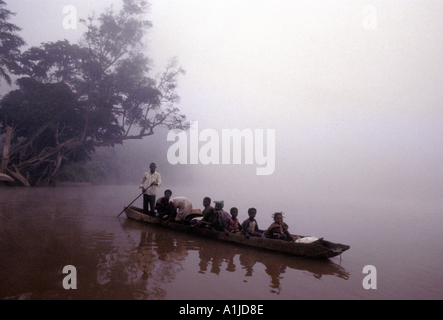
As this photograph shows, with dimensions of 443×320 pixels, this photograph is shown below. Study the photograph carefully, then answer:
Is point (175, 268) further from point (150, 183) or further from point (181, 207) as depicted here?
point (150, 183)

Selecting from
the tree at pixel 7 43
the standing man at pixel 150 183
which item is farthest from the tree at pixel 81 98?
the standing man at pixel 150 183

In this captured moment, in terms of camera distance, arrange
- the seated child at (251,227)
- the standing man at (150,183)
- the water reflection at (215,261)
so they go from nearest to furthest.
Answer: the water reflection at (215,261) < the seated child at (251,227) < the standing man at (150,183)

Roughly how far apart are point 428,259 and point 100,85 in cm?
2724

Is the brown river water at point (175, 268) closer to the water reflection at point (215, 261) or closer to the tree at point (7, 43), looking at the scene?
the water reflection at point (215, 261)

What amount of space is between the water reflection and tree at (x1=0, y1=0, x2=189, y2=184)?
767 inches

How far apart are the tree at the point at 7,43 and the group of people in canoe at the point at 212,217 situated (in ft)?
63.4

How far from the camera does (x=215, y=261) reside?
576 cm

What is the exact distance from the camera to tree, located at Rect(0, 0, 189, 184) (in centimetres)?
2155

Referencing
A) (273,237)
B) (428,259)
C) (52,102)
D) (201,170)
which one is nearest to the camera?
(273,237)

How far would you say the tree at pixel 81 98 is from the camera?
21.5 m

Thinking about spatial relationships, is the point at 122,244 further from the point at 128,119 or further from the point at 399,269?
the point at 128,119

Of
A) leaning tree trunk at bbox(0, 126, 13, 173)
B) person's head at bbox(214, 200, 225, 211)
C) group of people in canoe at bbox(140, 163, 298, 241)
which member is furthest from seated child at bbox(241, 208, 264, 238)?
leaning tree trunk at bbox(0, 126, 13, 173)
